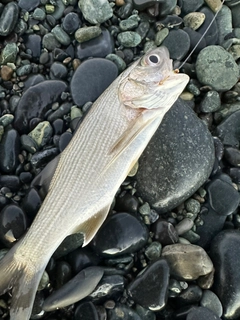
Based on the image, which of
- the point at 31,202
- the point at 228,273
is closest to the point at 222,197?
the point at 228,273

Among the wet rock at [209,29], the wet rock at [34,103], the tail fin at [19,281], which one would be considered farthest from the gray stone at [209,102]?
the tail fin at [19,281]

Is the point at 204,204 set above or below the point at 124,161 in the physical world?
below

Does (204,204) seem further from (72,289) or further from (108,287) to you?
(72,289)

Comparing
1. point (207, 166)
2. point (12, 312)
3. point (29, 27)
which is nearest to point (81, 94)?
point (29, 27)

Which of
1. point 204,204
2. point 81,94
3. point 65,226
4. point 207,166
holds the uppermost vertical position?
point 81,94

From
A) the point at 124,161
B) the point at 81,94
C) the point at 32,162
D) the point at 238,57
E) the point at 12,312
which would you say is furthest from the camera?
the point at 238,57

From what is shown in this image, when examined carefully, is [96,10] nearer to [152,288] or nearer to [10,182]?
[10,182]

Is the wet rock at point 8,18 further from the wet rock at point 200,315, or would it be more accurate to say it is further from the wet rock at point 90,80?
the wet rock at point 200,315

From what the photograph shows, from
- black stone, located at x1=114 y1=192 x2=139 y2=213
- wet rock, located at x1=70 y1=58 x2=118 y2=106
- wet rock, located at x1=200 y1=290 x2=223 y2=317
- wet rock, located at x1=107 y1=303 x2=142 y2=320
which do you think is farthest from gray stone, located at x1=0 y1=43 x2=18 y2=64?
wet rock, located at x1=200 y1=290 x2=223 y2=317
